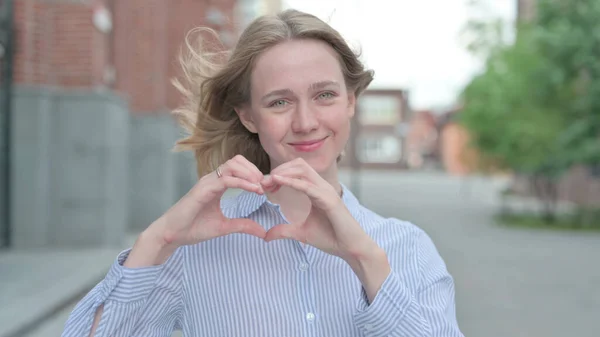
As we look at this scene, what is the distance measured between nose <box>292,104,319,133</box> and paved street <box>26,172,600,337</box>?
4.66 metres

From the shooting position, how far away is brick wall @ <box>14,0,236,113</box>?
10836mm

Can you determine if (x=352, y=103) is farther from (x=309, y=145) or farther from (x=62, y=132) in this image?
(x=62, y=132)

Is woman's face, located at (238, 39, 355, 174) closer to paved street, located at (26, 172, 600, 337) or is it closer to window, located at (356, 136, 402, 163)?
paved street, located at (26, 172, 600, 337)

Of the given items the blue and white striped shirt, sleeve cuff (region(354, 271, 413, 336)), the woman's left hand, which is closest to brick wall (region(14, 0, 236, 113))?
the blue and white striped shirt

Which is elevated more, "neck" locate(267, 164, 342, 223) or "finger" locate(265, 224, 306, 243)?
"neck" locate(267, 164, 342, 223)

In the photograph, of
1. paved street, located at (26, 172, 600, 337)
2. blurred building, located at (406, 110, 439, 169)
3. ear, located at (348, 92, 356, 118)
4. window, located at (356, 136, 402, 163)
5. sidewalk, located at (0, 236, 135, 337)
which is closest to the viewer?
ear, located at (348, 92, 356, 118)

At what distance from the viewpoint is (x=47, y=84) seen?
1098 centimetres

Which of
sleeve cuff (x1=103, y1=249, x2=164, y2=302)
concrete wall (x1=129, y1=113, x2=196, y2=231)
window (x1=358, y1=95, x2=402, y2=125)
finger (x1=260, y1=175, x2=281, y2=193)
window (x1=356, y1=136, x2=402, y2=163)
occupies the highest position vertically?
window (x1=358, y1=95, x2=402, y2=125)

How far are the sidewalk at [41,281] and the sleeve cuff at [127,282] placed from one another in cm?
425

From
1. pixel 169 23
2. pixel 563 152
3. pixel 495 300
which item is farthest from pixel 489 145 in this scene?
pixel 495 300

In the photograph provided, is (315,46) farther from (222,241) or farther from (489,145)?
(489,145)

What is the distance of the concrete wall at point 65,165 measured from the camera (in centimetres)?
1054

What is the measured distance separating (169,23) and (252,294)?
64.9 feet

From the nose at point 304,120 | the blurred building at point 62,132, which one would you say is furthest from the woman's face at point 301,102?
the blurred building at point 62,132
